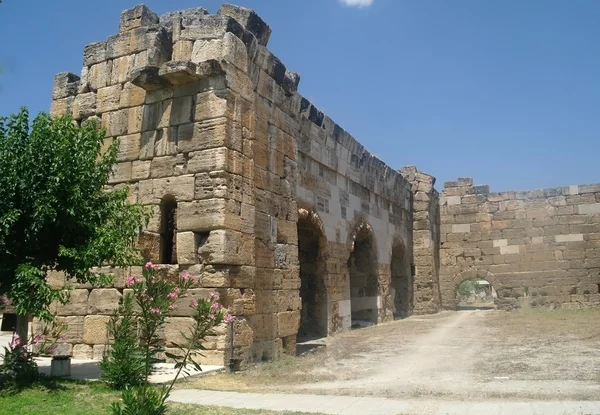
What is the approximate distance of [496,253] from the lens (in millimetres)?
21078

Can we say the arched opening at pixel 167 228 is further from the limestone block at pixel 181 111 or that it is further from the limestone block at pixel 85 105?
the limestone block at pixel 85 105

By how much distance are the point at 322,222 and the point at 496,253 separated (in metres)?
10.4

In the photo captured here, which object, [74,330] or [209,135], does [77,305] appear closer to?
[74,330]

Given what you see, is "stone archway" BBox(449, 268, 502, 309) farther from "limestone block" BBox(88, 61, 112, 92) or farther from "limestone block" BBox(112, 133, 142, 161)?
"limestone block" BBox(88, 61, 112, 92)

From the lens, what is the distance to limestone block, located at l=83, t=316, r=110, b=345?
9289 mm

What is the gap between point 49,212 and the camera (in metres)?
6.80

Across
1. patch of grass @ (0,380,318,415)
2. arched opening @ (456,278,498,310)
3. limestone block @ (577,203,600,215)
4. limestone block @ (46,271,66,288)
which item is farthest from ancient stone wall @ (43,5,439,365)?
arched opening @ (456,278,498,310)

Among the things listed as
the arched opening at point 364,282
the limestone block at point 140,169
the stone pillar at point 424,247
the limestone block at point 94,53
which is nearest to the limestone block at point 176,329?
the limestone block at point 140,169

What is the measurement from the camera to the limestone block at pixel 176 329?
8.45 meters

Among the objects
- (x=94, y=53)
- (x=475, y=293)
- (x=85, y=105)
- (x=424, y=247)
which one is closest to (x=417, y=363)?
(x=85, y=105)

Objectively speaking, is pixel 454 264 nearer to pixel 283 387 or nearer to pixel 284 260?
pixel 284 260

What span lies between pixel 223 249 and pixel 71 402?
310 cm

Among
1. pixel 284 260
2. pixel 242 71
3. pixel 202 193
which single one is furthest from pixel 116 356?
pixel 242 71

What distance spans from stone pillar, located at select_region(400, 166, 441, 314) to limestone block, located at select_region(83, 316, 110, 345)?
13.5m
